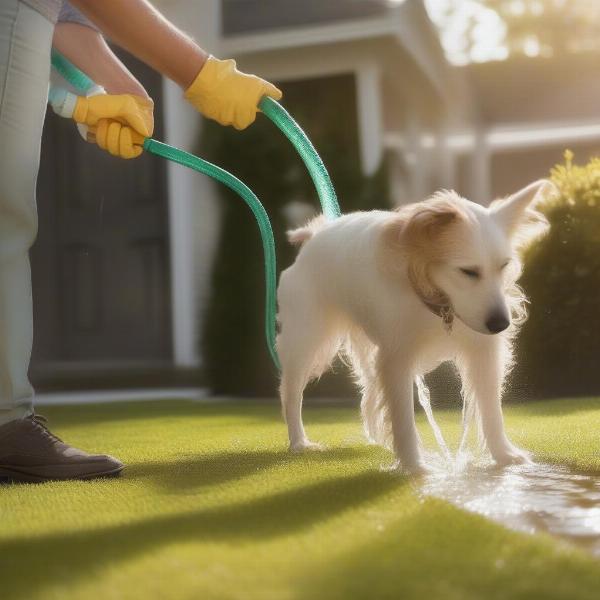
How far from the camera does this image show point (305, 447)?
3961mm

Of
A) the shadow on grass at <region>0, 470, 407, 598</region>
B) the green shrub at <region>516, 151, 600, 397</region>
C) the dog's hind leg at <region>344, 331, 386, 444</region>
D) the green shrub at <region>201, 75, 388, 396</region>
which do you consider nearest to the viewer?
the shadow on grass at <region>0, 470, 407, 598</region>

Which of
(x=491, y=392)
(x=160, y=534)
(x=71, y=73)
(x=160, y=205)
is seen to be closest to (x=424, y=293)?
(x=491, y=392)

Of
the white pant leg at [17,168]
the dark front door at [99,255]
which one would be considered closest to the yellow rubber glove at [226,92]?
the white pant leg at [17,168]

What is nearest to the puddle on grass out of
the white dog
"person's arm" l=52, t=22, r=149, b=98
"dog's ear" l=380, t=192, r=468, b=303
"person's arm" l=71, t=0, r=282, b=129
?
the white dog

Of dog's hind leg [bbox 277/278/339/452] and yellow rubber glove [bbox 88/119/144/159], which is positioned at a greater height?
yellow rubber glove [bbox 88/119/144/159]

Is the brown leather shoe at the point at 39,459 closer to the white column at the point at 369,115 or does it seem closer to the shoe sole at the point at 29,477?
the shoe sole at the point at 29,477

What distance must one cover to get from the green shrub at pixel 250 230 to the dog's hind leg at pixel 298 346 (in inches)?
144

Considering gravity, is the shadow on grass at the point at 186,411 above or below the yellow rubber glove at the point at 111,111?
below

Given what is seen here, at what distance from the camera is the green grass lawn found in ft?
5.98

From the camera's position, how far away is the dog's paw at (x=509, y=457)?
3494 mm

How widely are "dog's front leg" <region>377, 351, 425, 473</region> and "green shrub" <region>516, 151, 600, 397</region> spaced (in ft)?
10.7

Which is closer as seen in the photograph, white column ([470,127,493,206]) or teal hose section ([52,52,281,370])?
teal hose section ([52,52,281,370])

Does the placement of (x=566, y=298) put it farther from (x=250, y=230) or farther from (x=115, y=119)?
(x=115, y=119)

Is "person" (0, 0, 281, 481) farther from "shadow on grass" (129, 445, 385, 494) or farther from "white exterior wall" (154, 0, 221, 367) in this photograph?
"white exterior wall" (154, 0, 221, 367)
